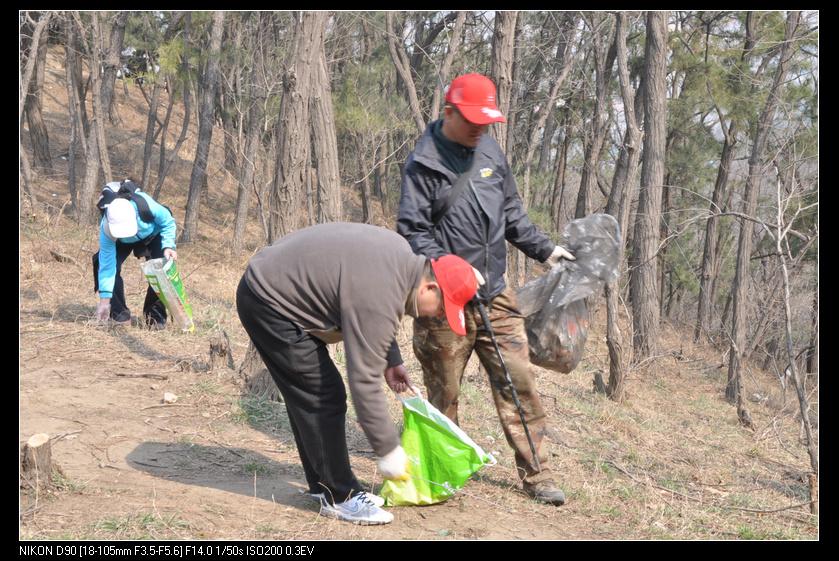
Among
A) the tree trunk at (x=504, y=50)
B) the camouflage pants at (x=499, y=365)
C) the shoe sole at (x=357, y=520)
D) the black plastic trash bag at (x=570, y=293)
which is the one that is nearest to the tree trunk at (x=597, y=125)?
the tree trunk at (x=504, y=50)

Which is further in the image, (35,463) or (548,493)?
(548,493)

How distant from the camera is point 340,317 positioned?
2.71 m

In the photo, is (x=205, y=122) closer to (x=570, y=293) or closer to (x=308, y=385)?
(x=570, y=293)

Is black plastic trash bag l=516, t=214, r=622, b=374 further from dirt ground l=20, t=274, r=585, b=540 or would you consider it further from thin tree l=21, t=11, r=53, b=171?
thin tree l=21, t=11, r=53, b=171

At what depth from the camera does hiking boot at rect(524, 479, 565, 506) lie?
3.52 metres

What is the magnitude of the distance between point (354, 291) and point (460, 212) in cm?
100

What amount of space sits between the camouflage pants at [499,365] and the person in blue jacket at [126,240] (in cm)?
376

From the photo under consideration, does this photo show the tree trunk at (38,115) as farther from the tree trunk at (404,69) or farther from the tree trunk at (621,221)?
the tree trunk at (621,221)

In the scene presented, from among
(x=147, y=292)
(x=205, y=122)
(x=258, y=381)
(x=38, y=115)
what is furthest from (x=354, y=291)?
(x=38, y=115)

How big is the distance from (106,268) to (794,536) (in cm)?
588

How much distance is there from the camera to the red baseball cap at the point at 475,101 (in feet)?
10.8

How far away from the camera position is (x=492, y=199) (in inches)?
137

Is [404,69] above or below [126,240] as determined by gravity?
above

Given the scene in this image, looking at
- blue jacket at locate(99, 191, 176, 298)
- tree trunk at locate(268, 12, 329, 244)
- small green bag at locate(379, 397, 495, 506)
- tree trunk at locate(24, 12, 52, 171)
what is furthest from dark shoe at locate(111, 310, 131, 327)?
tree trunk at locate(24, 12, 52, 171)
